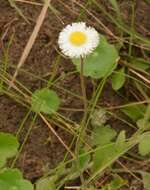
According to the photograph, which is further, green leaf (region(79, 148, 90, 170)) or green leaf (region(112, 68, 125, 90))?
green leaf (region(112, 68, 125, 90))

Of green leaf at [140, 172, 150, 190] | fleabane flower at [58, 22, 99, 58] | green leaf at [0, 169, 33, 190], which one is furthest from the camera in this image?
green leaf at [140, 172, 150, 190]

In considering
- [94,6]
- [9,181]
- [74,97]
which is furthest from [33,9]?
[9,181]

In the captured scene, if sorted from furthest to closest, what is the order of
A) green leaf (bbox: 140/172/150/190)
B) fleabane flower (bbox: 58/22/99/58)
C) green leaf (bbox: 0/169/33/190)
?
green leaf (bbox: 140/172/150/190), green leaf (bbox: 0/169/33/190), fleabane flower (bbox: 58/22/99/58)

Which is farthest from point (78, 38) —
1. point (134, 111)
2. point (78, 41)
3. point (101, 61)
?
point (134, 111)

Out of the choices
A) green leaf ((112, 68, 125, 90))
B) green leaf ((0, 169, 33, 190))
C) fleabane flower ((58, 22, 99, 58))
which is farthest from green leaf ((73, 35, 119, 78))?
green leaf ((0, 169, 33, 190))

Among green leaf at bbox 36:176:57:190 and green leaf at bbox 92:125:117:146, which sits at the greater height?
green leaf at bbox 92:125:117:146

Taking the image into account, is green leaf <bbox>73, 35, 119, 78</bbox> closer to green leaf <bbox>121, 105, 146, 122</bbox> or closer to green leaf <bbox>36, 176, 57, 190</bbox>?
green leaf <bbox>121, 105, 146, 122</bbox>

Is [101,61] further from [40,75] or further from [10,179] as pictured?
[10,179]
